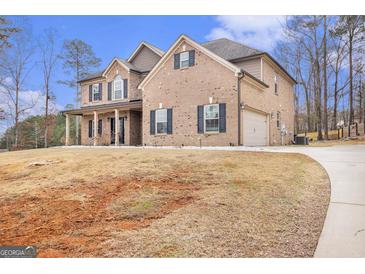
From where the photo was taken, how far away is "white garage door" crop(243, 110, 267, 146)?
8.39 metres

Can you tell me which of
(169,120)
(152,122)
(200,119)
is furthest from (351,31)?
(152,122)

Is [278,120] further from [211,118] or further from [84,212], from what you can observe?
[84,212]

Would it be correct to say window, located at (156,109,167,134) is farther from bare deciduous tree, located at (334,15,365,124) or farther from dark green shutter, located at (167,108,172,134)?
bare deciduous tree, located at (334,15,365,124)

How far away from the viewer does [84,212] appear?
2.56 meters

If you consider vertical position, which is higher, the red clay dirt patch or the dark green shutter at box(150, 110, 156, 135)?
the dark green shutter at box(150, 110, 156, 135)

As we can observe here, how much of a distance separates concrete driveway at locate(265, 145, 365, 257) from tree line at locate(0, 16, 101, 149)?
3.39 metres

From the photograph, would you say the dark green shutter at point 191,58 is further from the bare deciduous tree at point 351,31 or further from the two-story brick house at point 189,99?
the bare deciduous tree at point 351,31

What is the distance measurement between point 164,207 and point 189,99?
21.5 feet

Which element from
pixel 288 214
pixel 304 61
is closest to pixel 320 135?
pixel 304 61

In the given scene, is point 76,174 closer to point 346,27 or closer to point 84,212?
point 84,212

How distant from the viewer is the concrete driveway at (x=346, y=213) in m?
1.88

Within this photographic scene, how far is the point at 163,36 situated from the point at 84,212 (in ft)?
7.33

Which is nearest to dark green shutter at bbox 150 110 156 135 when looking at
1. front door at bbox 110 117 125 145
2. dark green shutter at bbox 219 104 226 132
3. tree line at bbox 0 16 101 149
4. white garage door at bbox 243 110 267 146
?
front door at bbox 110 117 125 145
